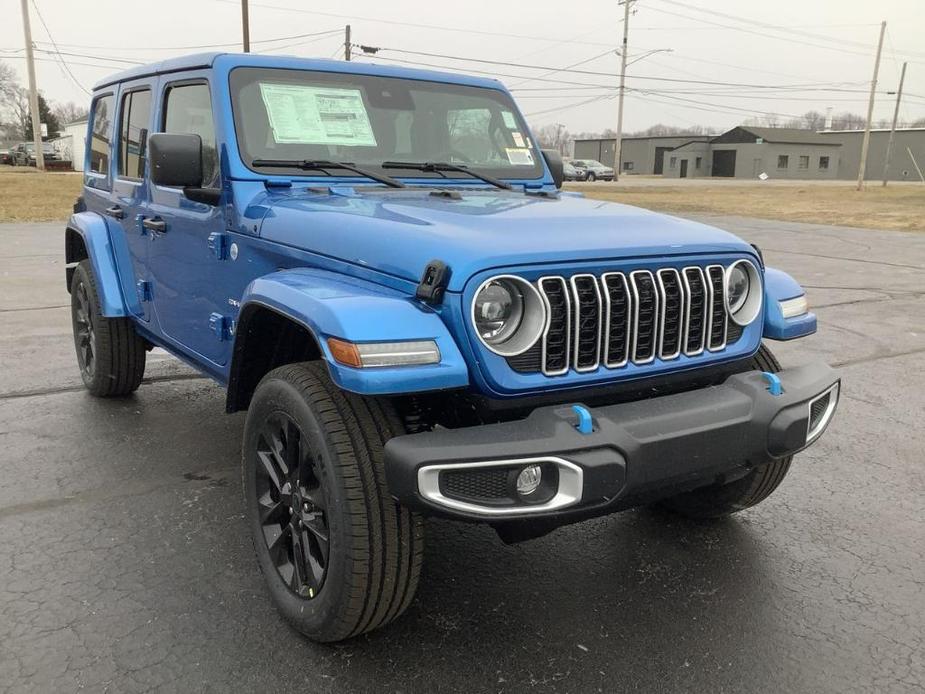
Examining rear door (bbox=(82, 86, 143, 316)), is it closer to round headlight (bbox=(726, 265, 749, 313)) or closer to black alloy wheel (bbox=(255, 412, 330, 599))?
black alloy wheel (bbox=(255, 412, 330, 599))

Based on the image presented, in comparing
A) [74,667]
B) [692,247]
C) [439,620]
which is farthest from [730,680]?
[74,667]

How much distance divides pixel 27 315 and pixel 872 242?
14425 millimetres

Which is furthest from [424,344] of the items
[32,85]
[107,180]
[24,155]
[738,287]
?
[24,155]

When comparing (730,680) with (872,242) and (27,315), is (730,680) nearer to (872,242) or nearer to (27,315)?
(27,315)

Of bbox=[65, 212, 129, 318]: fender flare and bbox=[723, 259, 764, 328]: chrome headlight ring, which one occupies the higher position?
bbox=[723, 259, 764, 328]: chrome headlight ring

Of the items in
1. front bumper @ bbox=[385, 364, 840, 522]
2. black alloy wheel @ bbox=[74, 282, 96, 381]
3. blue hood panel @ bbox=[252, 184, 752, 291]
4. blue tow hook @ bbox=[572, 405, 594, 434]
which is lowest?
black alloy wheel @ bbox=[74, 282, 96, 381]

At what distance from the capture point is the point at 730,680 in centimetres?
242

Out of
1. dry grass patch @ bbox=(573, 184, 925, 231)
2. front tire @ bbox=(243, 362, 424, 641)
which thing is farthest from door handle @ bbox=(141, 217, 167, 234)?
dry grass patch @ bbox=(573, 184, 925, 231)

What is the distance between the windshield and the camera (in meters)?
3.45

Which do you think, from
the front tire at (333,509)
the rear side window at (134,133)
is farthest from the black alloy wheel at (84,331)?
the front tire at (333,509)

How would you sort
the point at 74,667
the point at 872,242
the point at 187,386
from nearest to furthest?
the point at 74,667, the point at 187,386, the point at 872,242

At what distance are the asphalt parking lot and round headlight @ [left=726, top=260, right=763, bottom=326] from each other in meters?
1.00

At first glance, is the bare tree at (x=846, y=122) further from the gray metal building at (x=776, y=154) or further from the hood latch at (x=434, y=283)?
the hood latch at (x=434, y=283)

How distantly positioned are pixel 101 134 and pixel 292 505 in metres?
3.47
